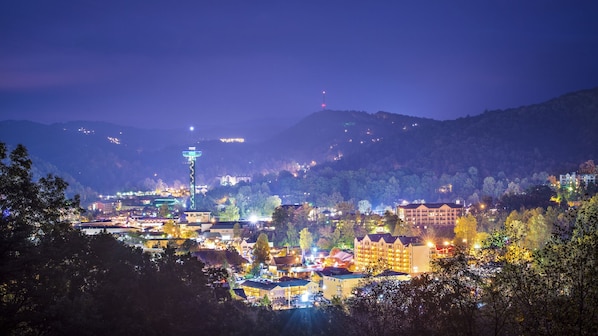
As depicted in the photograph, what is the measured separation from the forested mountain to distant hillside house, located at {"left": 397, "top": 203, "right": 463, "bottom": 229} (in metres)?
12.5

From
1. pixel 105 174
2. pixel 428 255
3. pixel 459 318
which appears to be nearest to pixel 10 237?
pixel 459 318

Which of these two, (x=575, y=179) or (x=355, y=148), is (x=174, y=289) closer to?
(x=575, y=179)

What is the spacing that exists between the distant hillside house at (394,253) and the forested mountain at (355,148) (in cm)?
2608

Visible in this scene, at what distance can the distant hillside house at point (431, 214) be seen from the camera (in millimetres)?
44047

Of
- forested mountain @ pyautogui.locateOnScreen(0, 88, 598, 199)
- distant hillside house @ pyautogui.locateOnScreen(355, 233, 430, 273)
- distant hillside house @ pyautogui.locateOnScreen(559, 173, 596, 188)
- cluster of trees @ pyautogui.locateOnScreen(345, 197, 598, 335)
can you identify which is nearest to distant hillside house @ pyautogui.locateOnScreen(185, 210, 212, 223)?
forested mountain @ pyautogui.locateOnScreen(0, 88, 598, 199)

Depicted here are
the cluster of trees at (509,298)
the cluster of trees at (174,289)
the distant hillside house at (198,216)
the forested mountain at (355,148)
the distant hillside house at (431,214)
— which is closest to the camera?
the cluster of trees at (509,298)

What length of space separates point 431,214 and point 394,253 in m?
15.6

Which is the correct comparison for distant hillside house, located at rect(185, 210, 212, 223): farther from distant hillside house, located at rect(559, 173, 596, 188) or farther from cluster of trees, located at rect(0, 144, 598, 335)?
cluster of trees, located at rect(0, 144, 598, 335)

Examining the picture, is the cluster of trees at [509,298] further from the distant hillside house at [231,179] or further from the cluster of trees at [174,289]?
the distant hillside house at [231,179]

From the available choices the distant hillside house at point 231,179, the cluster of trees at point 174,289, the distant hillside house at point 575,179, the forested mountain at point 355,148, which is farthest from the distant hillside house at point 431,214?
the distant hillside house at point 231,179

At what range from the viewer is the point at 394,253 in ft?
97.6

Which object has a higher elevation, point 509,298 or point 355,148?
point 355,148

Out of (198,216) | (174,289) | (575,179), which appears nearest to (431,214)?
(575,179)

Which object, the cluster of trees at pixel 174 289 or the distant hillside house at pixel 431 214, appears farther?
the distant hillside house at pixel 431 214
